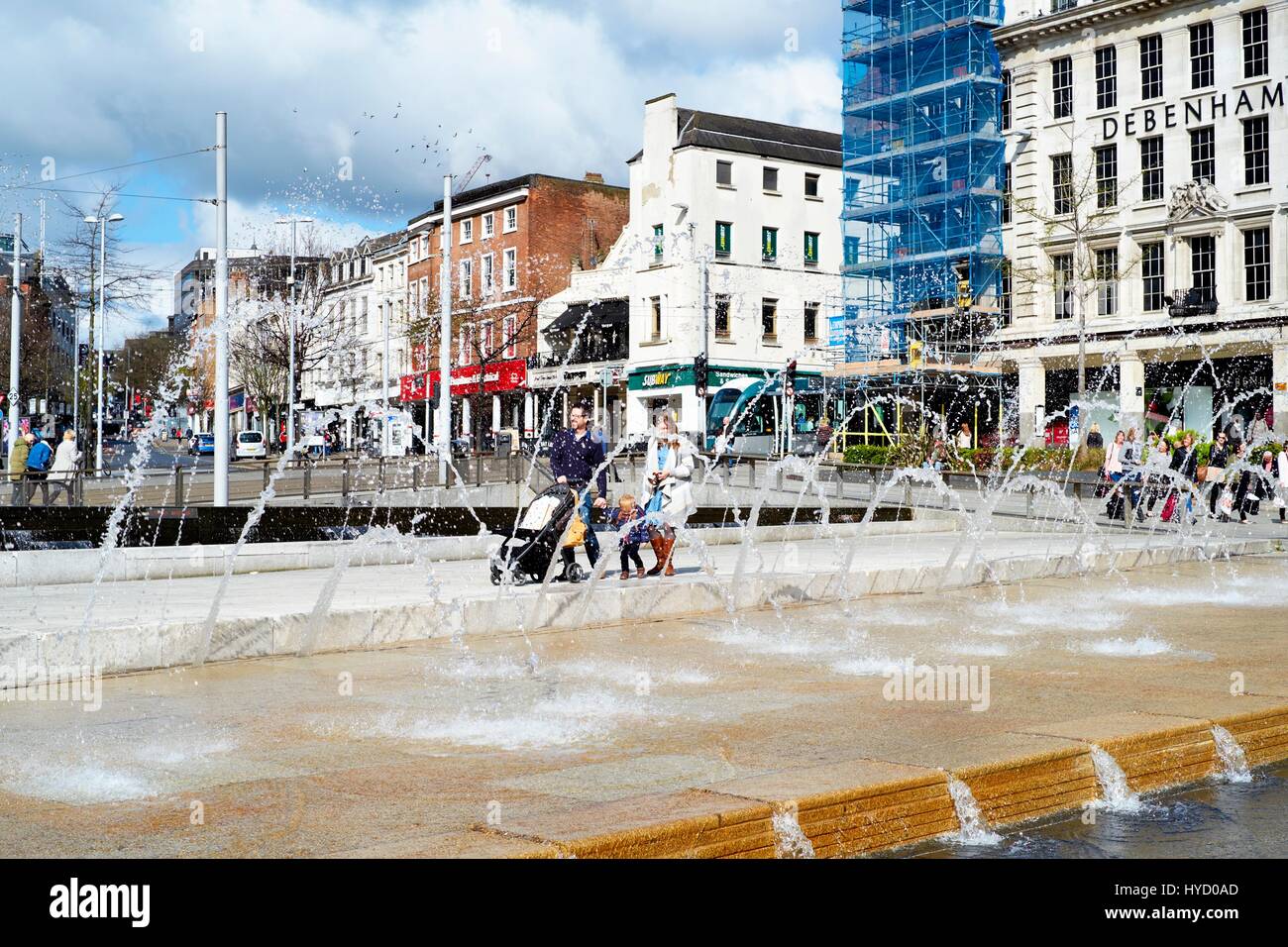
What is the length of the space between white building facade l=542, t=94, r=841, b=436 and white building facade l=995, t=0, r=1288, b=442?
13014 mm

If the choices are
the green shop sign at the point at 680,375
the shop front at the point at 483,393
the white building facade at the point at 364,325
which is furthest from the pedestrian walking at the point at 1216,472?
the white building facade at the point at 364,325

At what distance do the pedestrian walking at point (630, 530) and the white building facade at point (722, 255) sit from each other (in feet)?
133

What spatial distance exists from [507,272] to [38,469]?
129ft

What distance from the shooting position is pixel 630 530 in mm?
13680

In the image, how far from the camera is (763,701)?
25.1 ft

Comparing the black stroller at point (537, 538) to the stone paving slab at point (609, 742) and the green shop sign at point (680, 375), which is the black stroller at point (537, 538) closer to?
the stone paving slab at point (609, 742)

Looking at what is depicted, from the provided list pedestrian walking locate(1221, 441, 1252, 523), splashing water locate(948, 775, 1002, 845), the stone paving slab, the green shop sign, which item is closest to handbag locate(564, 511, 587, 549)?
the stone paving slab

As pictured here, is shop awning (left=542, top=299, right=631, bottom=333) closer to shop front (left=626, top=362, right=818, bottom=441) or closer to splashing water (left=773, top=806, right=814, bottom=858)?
shop front (left=626, top=362, right=818, bottom=441)

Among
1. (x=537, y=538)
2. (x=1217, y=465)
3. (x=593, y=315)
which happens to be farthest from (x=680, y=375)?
(x=537, y=538)

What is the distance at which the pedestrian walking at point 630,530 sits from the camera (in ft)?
43.8

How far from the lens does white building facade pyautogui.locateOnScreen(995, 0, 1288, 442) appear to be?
1572 inches

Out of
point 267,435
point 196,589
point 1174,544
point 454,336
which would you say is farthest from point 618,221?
point 196,589

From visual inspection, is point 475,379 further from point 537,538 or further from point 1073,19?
point 537,538
